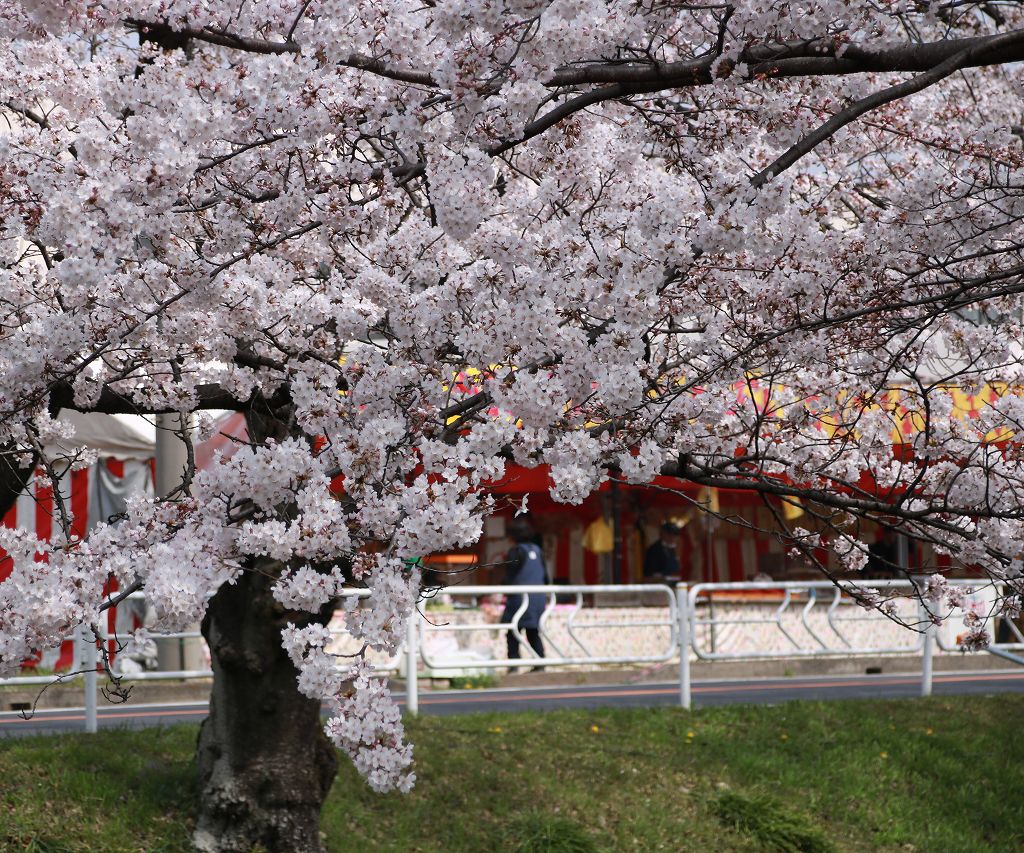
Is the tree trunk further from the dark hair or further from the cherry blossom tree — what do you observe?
the dark hair

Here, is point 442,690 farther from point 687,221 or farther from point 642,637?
point 687,221

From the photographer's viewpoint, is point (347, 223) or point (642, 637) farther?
point (642, 637)

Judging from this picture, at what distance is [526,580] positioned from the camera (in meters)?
14.4

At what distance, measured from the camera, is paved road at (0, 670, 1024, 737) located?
11047mm

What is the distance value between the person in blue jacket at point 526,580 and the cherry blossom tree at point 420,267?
530cm

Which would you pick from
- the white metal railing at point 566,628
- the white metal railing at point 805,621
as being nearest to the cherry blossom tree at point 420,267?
the white metal railing at point 566,628

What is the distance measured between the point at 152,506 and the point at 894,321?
10.3 feet

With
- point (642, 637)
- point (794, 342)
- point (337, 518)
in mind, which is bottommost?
point (642, 637)

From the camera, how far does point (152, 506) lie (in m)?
4.52

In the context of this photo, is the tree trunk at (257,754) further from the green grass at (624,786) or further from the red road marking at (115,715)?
the red road marking at (115,715)

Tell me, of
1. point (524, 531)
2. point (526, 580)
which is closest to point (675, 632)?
point (526, 580)

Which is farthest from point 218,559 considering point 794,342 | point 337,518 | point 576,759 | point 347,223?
point 576,759

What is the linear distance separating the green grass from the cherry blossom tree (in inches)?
78.5

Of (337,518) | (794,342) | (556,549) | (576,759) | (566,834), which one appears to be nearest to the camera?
(337,518)
